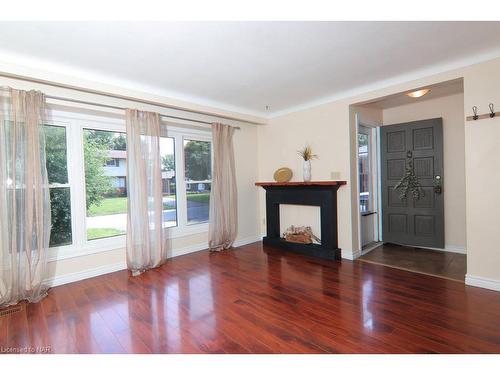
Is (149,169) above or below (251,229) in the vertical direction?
above

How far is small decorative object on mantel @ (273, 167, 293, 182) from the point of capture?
4590mm

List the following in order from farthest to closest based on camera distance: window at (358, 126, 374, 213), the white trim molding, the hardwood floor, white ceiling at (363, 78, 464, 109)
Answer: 1. window at (358, 126, 374, 213)
2. the white trim molding
3. white ceiling at (363, 78, 464, 109)
4. the hardwood floor

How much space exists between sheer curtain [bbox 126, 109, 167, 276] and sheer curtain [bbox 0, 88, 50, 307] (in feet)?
2.91

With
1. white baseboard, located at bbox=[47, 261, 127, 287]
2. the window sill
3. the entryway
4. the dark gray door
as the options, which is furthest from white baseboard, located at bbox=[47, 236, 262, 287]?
the dark gray door

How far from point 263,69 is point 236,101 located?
1.25 meters

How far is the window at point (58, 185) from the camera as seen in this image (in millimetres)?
3082

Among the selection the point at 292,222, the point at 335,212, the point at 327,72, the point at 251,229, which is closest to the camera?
the point at 327,72

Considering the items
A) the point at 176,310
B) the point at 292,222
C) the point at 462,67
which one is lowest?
the point at 176,310

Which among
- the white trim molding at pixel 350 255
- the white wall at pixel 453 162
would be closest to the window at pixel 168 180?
the white trim molding at pixel 350 255

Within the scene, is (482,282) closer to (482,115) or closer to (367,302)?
(367,302)

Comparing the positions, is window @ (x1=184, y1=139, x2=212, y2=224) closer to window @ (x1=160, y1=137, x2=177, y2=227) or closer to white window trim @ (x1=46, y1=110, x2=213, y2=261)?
window @ (x1=160, y1=137, x2=177, y2=227)

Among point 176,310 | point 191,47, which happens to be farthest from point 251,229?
point 191,47

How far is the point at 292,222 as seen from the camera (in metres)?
4.71

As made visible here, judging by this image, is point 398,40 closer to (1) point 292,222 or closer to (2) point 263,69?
(2) point 263,69
